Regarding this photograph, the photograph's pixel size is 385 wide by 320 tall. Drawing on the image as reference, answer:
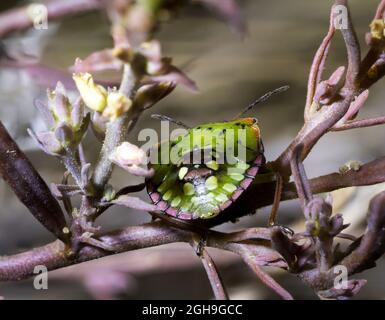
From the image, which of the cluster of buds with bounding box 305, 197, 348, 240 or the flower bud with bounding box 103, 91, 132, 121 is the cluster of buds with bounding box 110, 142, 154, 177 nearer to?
the flower bud with bounding box 103, 91, 132, 121

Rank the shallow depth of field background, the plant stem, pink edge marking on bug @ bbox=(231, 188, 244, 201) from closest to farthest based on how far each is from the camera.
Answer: the plant stem < pink edge marking on bug @ bbox=(231, 188, 244, 201) < the shallow depth of field background

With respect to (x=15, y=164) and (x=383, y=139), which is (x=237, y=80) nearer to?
(x=383, y=139)

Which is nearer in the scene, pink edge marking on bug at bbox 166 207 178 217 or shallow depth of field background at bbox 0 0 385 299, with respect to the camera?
pink edge marking on bug at bbox 166 207 178 217

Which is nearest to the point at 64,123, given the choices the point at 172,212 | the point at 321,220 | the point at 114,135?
the point at 114,135

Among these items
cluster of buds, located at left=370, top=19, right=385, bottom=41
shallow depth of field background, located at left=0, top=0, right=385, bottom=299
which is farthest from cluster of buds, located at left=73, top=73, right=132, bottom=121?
shallow depth of field background, located at left=0, top=0, right=385, bottom=299

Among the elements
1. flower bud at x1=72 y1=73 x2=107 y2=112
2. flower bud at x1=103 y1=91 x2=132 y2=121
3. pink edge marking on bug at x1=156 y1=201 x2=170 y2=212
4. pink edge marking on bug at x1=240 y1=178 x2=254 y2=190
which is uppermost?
flower bud at x1=72 y1=73 x2=107 y2=112
